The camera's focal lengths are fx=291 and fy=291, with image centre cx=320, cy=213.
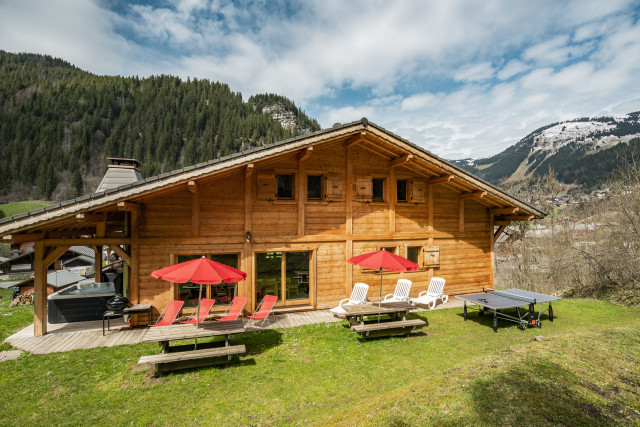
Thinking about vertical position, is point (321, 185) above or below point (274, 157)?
below

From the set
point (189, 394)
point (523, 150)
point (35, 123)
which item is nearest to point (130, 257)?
point (189, 394)

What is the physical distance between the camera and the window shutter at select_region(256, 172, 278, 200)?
984 centimetres

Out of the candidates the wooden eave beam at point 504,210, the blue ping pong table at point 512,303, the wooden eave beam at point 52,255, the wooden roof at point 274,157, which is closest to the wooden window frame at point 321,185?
the wooden roof at point 274,157

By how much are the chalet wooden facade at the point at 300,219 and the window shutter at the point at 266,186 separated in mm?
34

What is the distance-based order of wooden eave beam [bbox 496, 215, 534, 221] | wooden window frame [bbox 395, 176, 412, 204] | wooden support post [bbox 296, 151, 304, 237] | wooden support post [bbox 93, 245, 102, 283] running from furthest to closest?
wooden eave beam [bbox 496, 215, 534, 221]
wooden window frame [bbox 395, 176, 412, 204]
wooden support post [bbox 93, 245, 102, 283]
wooden support post [bbox 296, 151, 304, 237]

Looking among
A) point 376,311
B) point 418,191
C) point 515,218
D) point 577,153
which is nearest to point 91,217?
point 376,311

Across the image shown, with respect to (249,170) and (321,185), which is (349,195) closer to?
(321,185)

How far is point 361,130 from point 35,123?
13416cm

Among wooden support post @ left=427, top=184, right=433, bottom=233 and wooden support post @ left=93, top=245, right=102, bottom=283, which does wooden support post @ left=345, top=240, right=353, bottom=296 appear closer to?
wooden support post @ left=427, top=184, right=433, bottom=233

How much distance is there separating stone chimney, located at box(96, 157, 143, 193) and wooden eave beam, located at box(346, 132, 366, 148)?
30.6ft

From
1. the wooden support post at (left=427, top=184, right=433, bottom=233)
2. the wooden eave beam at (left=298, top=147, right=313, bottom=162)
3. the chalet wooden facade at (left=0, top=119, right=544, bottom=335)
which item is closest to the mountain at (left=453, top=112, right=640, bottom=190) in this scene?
the chalet wooden facade at (left=0, top=119, right=544, bottom=335)

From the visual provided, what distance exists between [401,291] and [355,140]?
18.9 feet

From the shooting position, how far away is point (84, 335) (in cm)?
830

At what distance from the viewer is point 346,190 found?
1085cm
